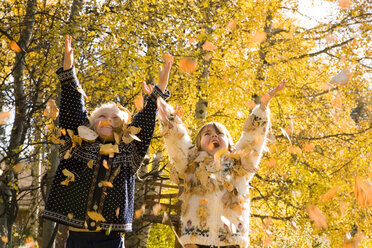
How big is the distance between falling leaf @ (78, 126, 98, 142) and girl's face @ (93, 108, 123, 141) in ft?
0.15

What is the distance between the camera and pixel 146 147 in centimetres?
313

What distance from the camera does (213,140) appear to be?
3.37 meters

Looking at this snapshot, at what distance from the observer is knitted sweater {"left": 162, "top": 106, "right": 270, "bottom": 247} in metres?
3.19

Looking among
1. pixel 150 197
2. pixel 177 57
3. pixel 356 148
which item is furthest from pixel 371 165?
pixel 177 57

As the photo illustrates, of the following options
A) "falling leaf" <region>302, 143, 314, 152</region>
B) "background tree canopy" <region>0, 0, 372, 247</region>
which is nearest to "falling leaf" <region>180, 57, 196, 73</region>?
"background tree canopy" <region>0, 0, 372, 247</region>

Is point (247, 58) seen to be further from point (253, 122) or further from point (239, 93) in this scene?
point (253, 122)

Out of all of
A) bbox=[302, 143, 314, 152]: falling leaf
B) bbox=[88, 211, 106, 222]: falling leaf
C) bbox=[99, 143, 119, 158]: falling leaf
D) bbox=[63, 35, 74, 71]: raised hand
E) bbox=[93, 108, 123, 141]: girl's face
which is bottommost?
bbox=[88, 211, 106, 222]: falling leaf

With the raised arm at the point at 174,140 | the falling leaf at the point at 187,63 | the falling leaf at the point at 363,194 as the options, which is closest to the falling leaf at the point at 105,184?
the raised arm at the point at 174,140

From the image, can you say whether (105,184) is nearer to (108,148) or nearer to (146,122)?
(108,148)

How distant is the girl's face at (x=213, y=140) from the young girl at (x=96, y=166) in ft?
→ 1.47

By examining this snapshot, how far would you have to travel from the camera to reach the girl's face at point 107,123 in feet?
10.0

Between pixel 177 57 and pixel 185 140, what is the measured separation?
3247 mm

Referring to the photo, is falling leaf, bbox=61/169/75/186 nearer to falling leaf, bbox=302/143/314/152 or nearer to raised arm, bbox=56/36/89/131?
raised arm, bbox=56/36/89/131

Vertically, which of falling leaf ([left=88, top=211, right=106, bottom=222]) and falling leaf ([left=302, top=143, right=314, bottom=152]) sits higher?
falling leaf ([left=302, top=143, right=314, bottom=152])
